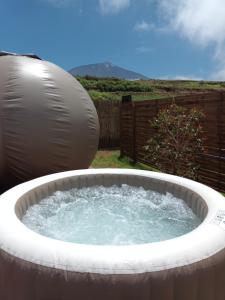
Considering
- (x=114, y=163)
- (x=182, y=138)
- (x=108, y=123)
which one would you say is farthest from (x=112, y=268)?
(x=108, y=123)

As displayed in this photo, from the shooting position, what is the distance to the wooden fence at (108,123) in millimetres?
15031

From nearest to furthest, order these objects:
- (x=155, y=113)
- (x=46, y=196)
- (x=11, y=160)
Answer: (x=46, y=196) < (x=11, y=160) < (x=155, y=113)

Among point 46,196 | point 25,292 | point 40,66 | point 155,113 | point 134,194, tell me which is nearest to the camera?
point 25,292

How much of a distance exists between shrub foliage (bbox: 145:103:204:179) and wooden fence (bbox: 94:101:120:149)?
7.19 metres

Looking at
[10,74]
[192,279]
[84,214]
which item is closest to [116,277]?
[192,279]

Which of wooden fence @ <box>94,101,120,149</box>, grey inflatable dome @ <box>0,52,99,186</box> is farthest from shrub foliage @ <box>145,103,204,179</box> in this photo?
wooden fence @ <box>94,101,120,149</box>

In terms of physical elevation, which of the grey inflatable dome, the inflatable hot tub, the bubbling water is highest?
the grey inflatable dome

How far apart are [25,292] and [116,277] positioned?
1.93 ft

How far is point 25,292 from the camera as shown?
2.13 meters

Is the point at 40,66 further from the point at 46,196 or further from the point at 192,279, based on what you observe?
the point at 192,279

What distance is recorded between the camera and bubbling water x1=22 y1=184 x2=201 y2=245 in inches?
144

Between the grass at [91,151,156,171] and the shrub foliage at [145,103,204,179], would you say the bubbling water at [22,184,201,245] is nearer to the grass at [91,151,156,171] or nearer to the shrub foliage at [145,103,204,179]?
the shrub foliage at [145,103,204,179]

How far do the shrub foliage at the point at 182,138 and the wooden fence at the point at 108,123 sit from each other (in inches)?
283

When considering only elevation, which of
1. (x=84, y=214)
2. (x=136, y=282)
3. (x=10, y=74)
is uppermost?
(x=10, y=74)
